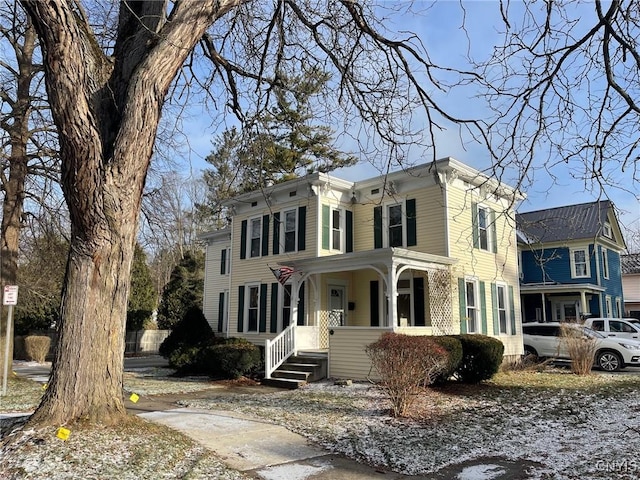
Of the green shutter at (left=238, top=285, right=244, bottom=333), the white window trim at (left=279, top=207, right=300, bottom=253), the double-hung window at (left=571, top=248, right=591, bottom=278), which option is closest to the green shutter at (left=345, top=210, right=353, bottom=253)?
the white window trim at (left=279, top=207, right=300, bottom=253)

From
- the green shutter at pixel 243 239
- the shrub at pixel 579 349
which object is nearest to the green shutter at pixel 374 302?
the green shutter at pixel 243 239

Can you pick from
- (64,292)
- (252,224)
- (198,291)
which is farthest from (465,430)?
(198,291)

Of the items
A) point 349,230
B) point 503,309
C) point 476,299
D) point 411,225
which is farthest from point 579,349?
point 349,230

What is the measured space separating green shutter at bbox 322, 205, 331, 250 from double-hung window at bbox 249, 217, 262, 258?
3178 millimetres

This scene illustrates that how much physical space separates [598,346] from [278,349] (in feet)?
33.4

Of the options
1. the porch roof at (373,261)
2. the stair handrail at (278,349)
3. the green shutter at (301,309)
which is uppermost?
the porch roof at (373,261)

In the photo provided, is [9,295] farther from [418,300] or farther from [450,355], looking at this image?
[418,300]

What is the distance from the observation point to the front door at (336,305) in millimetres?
16344

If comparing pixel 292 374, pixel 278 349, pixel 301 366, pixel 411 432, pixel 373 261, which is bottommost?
pixel 411 432

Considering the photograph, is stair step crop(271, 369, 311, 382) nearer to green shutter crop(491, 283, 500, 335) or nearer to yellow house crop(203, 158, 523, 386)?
yellow house crop(203, 158, 523, 386)

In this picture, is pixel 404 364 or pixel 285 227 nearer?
pixel 404 364

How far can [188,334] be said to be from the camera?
15.6 meters

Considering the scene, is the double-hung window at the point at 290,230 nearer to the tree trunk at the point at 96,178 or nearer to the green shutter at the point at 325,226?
the green shutter at the point at 325,226

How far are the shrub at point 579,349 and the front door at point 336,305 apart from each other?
21.7 ft
